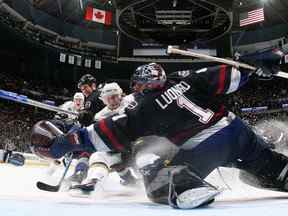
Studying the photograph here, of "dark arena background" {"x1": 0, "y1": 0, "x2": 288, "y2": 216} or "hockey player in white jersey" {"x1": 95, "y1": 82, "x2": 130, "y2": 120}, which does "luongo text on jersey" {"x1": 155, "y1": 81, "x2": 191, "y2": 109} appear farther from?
"dark arena background" {"x1": 0, "y1": 0, "x2": 288, "y2": 216}

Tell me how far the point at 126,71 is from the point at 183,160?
588 inches

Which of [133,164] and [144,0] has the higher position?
[144,0]

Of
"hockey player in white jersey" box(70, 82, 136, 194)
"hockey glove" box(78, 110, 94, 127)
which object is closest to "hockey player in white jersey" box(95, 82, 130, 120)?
"hockey player in white jersey" box(70, 82, 136, 194)

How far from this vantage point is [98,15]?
625 inches

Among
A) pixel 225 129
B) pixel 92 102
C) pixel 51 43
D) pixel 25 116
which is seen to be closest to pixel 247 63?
pixel 225 129

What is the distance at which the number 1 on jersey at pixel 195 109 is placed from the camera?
7.53 ft

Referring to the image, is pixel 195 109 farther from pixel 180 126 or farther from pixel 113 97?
pixel 113 97

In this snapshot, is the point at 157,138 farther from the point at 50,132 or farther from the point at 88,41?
the point at 88,41

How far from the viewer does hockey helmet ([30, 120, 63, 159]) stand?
2230 millimetres

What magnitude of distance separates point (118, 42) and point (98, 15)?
1761 millimetres

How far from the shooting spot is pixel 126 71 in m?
17.0

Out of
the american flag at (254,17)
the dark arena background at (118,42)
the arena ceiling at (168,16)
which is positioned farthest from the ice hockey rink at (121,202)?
the american flag at (254,17)

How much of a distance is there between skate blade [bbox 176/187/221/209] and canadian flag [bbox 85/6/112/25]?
1460 centimetres

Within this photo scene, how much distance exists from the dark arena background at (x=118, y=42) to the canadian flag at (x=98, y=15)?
42mm
